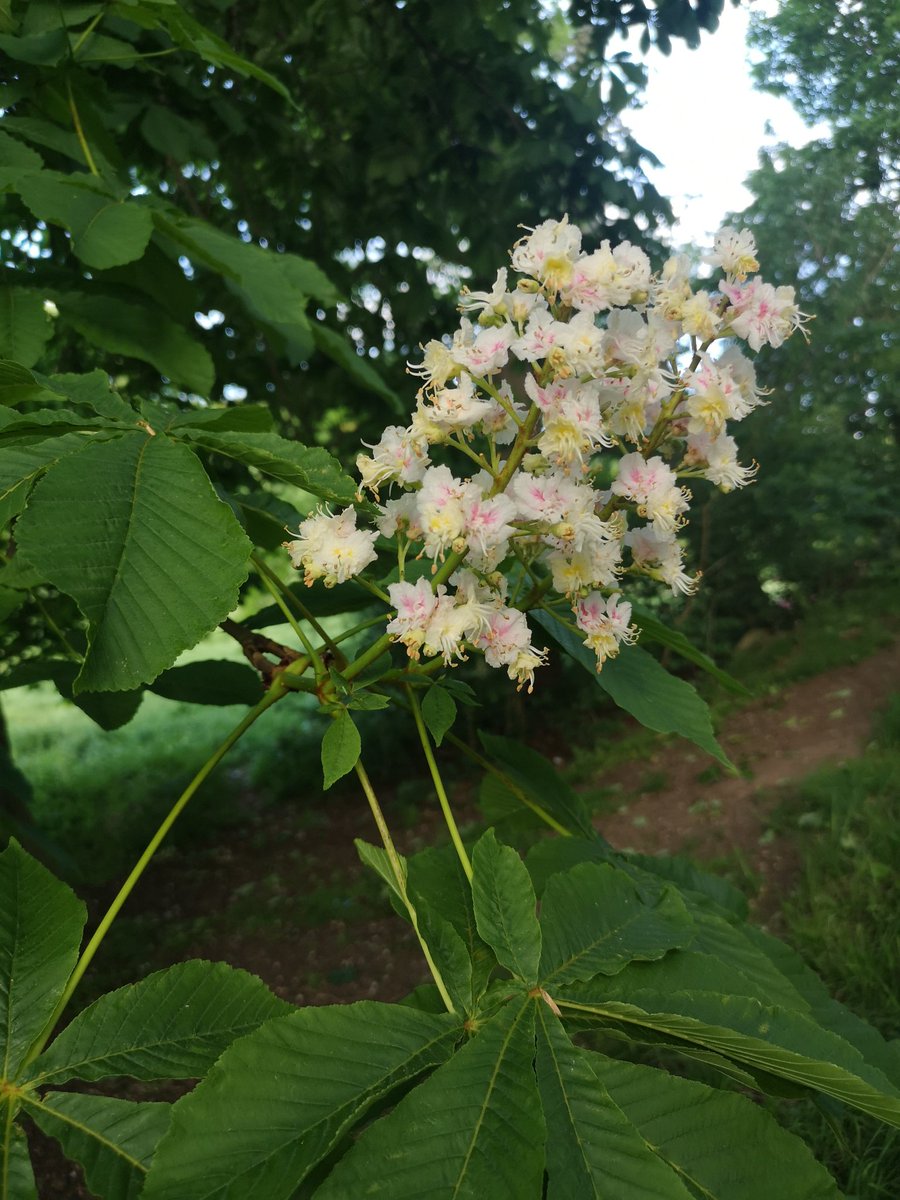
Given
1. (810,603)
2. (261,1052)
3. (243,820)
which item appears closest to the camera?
(261,1052)

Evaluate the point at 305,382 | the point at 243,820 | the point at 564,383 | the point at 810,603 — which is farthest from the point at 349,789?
the point at 564,383

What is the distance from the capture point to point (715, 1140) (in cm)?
79

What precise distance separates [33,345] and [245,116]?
7.81ft

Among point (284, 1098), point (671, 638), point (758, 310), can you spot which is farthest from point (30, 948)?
point (758, 310)

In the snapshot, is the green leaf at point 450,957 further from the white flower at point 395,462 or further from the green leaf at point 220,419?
the green leaf at point 220,419

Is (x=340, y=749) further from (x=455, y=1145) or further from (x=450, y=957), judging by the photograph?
(x=455, y=1145)

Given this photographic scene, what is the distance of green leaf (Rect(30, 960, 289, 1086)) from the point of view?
0.88 metres

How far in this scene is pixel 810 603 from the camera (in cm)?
946

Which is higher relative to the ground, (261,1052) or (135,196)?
(135,196)

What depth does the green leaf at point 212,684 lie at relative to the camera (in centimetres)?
164

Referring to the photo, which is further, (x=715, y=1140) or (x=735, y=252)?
(x=735, y=252)

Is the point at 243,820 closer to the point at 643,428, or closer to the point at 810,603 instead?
the point at 810,603

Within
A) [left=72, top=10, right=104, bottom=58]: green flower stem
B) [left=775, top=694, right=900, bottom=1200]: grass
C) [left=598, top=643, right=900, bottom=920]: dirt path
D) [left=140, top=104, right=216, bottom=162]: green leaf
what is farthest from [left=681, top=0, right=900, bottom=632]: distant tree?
[left=72, top=10, right=104, bottom=58]: green flower stem

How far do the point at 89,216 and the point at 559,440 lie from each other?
0.98m
